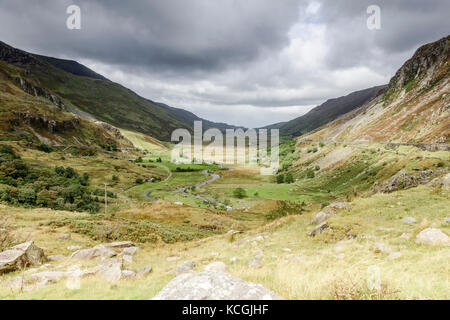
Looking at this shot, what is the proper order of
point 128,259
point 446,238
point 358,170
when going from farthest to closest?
1. point 358,170
2. point 128,259
3. point 446,238

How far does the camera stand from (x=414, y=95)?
11425 centimetres

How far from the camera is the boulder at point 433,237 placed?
10625 millimetres

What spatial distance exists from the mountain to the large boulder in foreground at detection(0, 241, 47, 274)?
254 ft

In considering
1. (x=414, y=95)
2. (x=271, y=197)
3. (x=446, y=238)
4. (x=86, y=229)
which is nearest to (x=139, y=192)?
(x=271, y=197)

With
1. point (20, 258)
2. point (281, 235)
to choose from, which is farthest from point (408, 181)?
point (20, 258)

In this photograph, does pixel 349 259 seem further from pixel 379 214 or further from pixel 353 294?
pixel 379 214

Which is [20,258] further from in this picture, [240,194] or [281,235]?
[240,194]

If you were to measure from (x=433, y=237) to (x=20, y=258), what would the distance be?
23.2 meters

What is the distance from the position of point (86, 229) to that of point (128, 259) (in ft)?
44.2

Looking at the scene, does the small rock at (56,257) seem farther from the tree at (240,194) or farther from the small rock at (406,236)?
the tree at (240,194)

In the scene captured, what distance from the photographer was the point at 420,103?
98062 millimetres

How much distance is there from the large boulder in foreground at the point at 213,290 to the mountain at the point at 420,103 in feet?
236

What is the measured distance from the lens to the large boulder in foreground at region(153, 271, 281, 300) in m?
5.09
